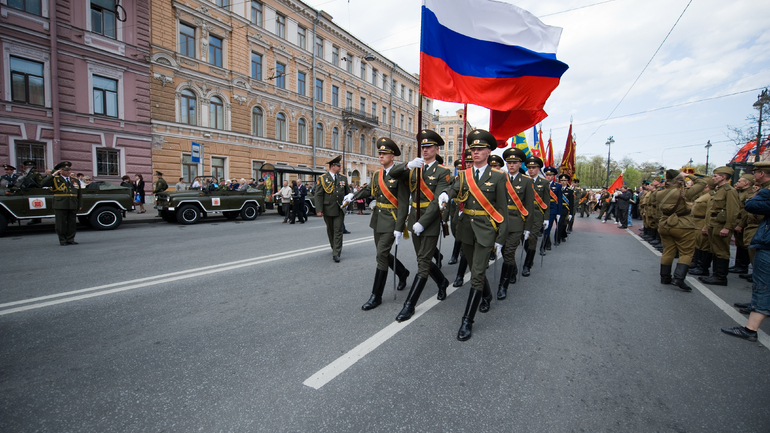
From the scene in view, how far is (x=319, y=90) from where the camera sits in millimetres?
30375

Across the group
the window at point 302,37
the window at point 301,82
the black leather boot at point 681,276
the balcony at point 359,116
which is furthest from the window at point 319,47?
the black leather boot at point 681,276

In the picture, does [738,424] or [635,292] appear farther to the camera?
[635,292]

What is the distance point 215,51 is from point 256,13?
175 inches

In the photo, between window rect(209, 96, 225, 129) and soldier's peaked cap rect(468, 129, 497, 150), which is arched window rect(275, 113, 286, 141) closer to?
window rect(209, 96, 225, 129)

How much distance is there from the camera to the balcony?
1298 inches

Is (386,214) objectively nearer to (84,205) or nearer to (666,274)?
(666,274)

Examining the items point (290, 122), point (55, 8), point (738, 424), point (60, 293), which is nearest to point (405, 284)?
point (738, 424)

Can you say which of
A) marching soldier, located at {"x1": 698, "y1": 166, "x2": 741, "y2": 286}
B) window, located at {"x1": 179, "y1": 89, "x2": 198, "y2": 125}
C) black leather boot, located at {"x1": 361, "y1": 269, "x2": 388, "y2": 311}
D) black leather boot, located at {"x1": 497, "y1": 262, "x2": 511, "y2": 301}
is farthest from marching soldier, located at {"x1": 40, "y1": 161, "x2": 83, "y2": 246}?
window, located at {"x1": 179, "y1": 89, "x2": 198, "y2": 125}

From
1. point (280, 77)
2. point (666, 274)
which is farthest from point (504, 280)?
point (280, 77)

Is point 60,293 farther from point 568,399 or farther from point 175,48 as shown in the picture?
point 175,48

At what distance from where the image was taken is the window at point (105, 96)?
671 inches

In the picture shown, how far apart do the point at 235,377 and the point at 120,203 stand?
1100 cm

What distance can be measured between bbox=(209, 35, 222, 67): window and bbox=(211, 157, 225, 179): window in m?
5.91

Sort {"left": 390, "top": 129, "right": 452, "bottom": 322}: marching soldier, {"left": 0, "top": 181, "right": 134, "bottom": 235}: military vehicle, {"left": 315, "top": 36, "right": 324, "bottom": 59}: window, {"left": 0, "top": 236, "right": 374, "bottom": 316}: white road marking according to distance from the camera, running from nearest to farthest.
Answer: {"left": 390, "top": 129, "right": 452, "bottom": 322}: marching soldier, {"left": 0, "top": 236, "right": 374, "bottom": 316}: white road marking, {"left": 0, "top": 181, "right": 134, "bottom": 235}: military vehicle, {"left": 315, "top": 36, "right": 324, "bottom": 59}: window
